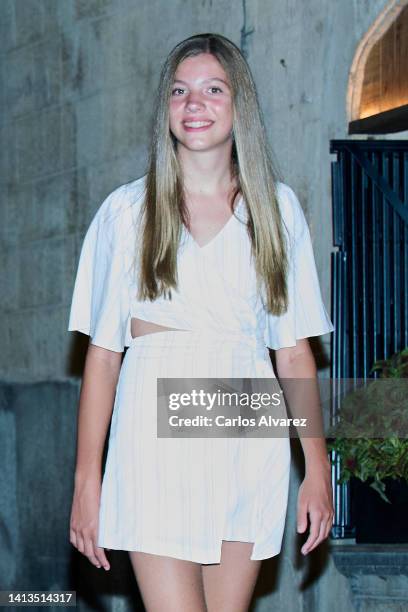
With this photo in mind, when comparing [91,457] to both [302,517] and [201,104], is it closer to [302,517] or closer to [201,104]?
[302,517]

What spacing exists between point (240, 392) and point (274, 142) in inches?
139

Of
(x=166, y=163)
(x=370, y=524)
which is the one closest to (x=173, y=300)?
(x=166, y=163)

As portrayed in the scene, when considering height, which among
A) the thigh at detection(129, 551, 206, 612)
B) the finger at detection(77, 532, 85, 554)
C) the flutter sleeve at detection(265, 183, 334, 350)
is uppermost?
the flutter sleeve at detection(265, 183, 334, 350)

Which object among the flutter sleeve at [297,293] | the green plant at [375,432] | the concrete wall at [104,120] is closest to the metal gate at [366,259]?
the concrete wall at [104,120]

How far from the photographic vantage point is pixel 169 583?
290cm

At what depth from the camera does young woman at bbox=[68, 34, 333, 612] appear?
2986 mm

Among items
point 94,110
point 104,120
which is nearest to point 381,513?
point 104,120

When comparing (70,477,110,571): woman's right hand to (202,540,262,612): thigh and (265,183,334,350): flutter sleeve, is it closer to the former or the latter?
(202,540,262,612): thigh

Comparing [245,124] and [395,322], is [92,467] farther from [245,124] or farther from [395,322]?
[395,322]

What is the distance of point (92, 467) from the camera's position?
302cm

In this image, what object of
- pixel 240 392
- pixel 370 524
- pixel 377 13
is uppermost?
pixel 377 13

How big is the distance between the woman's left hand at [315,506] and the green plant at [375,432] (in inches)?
88.9

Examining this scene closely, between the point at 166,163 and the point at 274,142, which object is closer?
the point at 166,163

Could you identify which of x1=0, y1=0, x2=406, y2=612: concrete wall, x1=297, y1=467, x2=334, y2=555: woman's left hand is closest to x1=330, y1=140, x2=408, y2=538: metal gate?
x1=0, y1=0, x2=406, y2=612: concrete wall
